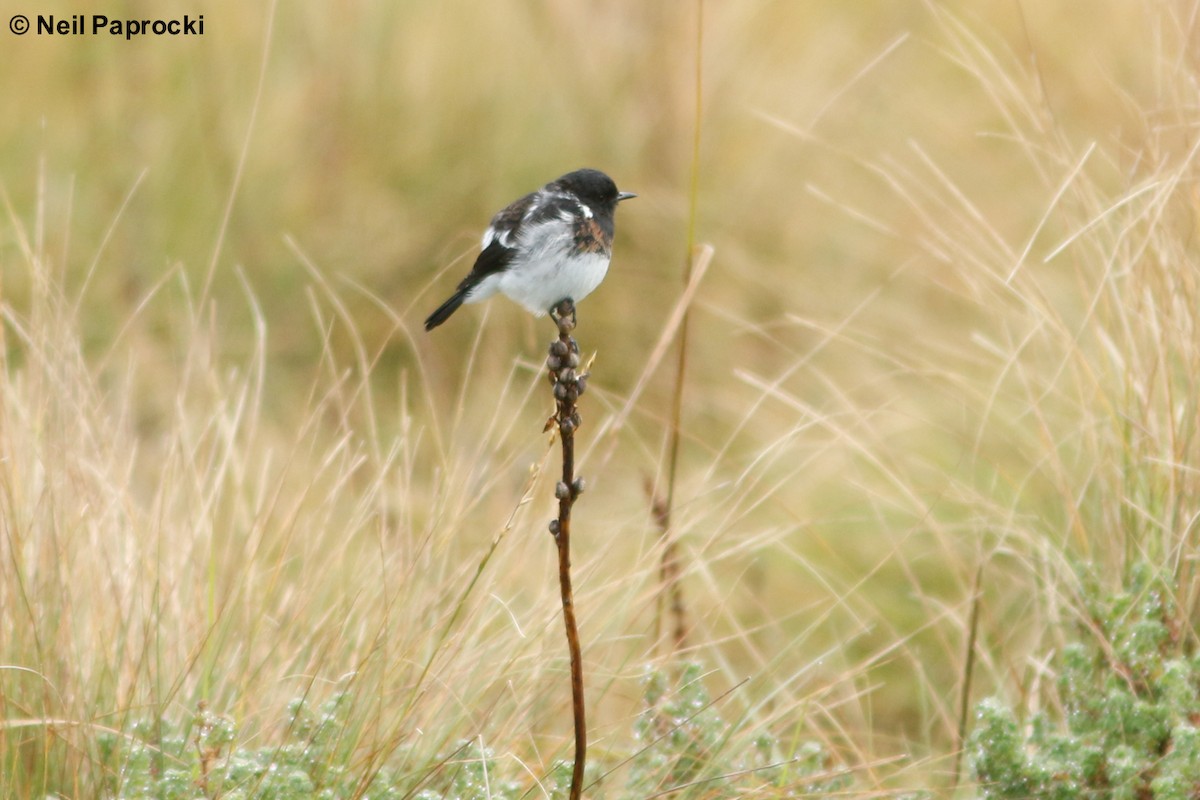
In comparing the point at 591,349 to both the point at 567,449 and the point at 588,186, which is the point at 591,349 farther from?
the point at 567,449

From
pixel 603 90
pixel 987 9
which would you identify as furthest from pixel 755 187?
pixel 987 9

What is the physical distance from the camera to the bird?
2623 millimetres

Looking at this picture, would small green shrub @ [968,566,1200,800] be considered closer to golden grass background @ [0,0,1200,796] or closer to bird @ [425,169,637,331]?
golden grass background @ [0,0,1200,796]

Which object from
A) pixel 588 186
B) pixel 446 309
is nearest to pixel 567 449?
pixel 446 309

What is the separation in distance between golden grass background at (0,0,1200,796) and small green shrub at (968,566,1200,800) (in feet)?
0.37

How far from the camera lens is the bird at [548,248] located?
2.62 meters

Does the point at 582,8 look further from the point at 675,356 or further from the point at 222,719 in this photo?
the point at 222,719

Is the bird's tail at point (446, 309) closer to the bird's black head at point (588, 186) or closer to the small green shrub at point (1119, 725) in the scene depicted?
the bird's black head at point (588, 186)

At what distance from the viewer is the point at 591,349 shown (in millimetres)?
5410
